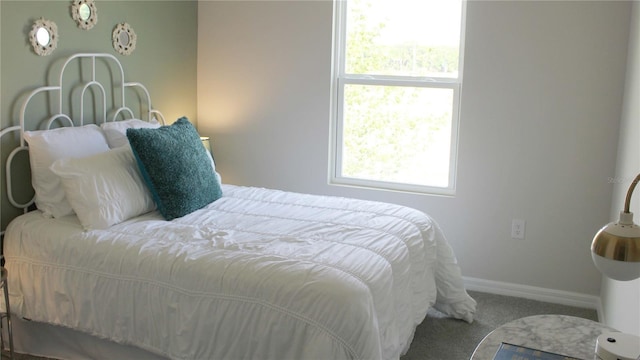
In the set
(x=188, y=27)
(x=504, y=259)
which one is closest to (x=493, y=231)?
(x=504, y=259)

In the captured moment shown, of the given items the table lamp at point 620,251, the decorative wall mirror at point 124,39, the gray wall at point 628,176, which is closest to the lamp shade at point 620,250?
the table lamp at point 620,251

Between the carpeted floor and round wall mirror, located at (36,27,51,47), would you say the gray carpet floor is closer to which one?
the carpeted floor

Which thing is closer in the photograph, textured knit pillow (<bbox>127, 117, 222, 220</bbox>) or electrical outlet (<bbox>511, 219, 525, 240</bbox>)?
textured knit pillow (<bbox>127, 117, 222, 220</bbox>)

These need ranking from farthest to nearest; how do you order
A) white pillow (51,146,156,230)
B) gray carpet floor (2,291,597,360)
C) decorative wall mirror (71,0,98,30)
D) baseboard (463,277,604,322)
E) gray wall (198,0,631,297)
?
baseboard (463,277,604,322) < gray wall (198,0,631,297) < decorative wall mirror (71,0,98,30) < gray carpet floor (2,291,597,360) < white pillow (51,146,156,230)

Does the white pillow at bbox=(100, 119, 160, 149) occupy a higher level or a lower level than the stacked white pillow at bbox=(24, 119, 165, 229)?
higher

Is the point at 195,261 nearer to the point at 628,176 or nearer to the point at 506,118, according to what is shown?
the point at 628,176

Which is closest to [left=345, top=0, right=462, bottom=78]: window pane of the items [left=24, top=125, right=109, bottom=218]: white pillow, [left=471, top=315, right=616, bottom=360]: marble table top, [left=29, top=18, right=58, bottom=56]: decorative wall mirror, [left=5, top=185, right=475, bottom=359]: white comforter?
[left=5, top=185, right=475, bottom=359]: white comforter

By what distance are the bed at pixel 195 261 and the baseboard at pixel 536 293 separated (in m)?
0.55

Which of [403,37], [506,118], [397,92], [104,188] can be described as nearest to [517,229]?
[506,118]

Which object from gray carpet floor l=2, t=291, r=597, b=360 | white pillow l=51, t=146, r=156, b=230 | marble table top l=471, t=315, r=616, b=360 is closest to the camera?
marble table top l=471, t=315, r=616, b=360

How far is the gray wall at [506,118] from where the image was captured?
364 centimetres

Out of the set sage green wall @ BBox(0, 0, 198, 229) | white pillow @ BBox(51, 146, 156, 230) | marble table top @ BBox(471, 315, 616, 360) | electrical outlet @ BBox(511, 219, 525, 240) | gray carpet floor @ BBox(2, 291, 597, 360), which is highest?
sage green wall @ BBox(0, 0, 198, 229)

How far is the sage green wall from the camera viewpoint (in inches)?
118

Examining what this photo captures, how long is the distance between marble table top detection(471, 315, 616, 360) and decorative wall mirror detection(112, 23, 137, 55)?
2839mm
